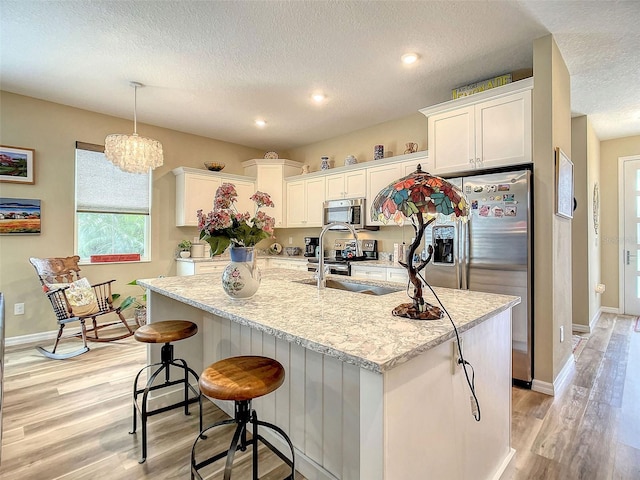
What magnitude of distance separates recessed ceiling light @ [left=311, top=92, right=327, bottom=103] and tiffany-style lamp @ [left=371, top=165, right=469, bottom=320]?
2.67 metres

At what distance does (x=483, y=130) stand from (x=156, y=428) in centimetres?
341

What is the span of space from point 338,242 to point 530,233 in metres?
2.80

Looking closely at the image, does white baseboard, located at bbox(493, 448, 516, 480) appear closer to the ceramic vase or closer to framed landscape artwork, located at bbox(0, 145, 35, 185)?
the ceramic vase

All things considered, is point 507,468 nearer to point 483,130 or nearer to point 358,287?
point 358,287

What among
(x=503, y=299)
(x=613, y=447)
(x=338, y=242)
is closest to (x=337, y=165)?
(x=338, y=242)

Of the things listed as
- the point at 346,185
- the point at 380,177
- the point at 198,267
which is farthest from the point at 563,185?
the point at 198,267

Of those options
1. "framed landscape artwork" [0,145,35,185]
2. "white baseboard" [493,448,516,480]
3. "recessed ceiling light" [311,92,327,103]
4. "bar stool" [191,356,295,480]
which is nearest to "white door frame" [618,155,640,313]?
"recessed ceiling light" [311,92,327,103]

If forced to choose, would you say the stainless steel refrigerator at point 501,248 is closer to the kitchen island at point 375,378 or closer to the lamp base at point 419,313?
the kitchen island at point 375,378

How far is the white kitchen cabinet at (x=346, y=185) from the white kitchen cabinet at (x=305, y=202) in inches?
5.9

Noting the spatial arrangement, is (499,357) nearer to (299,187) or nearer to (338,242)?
(338,242)

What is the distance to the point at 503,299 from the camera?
1692mm

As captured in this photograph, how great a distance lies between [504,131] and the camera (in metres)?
2.79

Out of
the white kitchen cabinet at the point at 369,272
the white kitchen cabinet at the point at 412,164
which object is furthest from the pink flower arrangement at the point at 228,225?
the white kitchen cabinet at the point at 412,164

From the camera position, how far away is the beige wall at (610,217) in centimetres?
502
